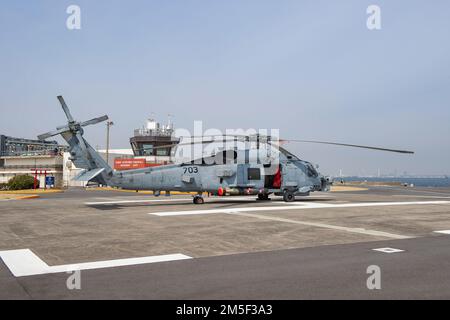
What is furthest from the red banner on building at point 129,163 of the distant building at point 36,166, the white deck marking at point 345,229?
the white deck marking at point 345,229

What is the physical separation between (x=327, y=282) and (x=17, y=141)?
144m

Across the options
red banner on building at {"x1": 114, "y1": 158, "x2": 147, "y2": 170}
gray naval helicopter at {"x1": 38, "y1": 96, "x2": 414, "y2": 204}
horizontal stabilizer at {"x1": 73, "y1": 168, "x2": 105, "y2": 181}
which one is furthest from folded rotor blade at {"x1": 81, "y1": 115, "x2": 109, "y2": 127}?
red banner on building at {"x1": 114, "y1": 158, "x2": 147, "y2": 170}

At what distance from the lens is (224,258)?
859 centimetres

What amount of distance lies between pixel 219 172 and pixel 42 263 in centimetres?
1653

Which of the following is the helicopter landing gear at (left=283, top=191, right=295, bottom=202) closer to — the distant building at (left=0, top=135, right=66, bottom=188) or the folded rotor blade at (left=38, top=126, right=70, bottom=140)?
the folded rotor blade at (left=38, top=126, right=70, bottom=140)

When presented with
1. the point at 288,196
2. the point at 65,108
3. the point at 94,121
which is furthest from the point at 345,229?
the point at 65,108

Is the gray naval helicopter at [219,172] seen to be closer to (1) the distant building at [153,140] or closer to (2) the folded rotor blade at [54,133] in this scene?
(2) the folded rotor blade at [54,133]

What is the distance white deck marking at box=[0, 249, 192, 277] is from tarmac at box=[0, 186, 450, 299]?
0.07ft

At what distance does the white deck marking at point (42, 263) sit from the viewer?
7531mm

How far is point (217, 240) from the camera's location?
10891 millimetres

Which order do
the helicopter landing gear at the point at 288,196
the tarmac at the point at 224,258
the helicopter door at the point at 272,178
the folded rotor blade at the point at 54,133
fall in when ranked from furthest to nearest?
the helicopter landing gear at the point at 288,196, the helicopter door at the point at 272,178, the folded rotor blade at the point at 54,133, the tarmac at the point at 224,258

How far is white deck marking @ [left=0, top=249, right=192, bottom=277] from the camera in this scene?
297 inches

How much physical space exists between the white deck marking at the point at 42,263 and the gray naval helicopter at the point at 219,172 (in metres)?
12.1

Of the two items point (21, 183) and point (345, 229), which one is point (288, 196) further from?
point (21, 183)
